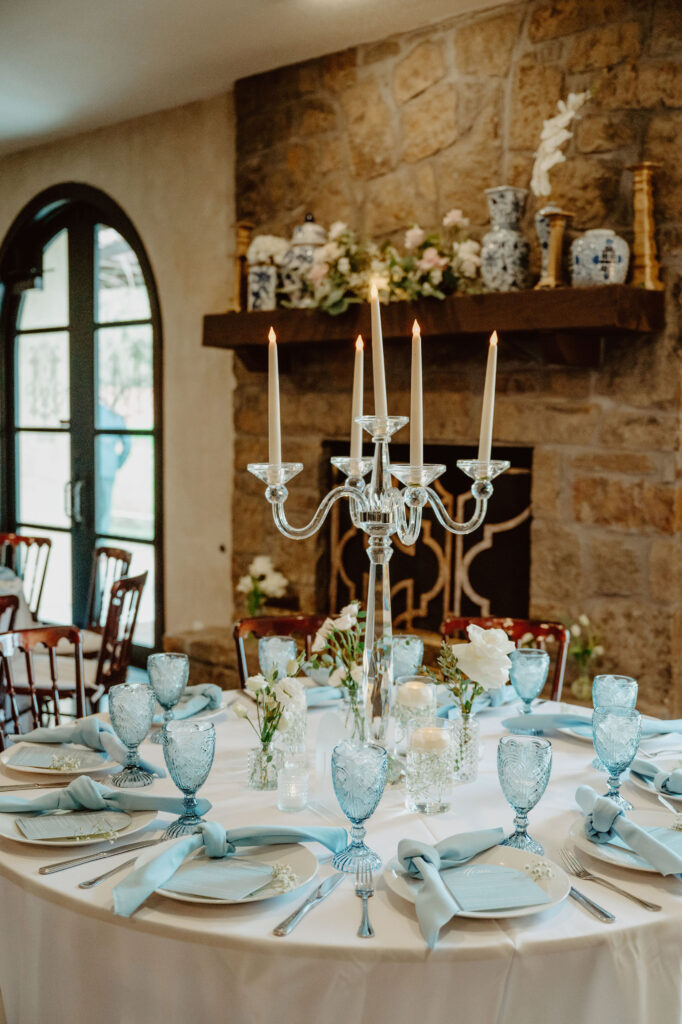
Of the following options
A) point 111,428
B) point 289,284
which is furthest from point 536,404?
point 111,428

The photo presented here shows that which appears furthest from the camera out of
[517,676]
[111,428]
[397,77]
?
[111,428]

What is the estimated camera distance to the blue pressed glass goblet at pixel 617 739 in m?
1.49

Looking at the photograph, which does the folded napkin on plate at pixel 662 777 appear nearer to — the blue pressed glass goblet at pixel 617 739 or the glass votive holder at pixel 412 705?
the blue pressed glass goblet at pixel 617 739

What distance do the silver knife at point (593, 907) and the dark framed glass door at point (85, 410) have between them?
3893 millimetres

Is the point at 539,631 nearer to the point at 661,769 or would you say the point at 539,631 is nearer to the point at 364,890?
the point at 661,769

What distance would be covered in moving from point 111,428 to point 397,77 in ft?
8.51

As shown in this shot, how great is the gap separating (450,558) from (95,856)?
2478mm

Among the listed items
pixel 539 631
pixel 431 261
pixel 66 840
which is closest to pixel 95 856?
pixel 66 840

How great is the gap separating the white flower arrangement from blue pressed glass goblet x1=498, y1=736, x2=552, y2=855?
2.82 metres

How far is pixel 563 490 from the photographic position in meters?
3.30

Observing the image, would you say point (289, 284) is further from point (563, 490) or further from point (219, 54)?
point (563, 490)

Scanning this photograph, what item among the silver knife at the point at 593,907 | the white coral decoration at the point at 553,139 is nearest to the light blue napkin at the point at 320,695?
the silver knife at the point at 593,907

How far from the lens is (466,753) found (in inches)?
66.0

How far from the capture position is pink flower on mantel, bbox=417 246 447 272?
10.8 ft
